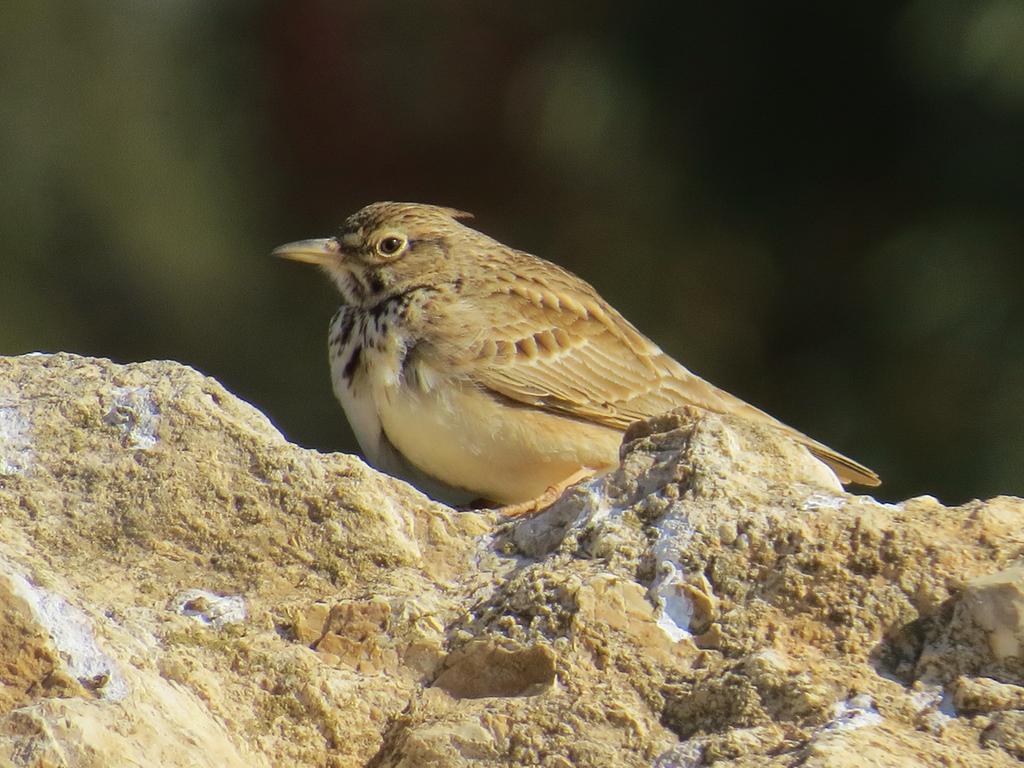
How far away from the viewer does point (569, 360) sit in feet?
22.5

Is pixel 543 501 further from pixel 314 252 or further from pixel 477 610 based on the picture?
pixel 314 252

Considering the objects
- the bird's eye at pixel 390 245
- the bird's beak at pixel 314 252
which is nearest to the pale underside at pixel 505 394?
the bird's eye at pixel 390 245

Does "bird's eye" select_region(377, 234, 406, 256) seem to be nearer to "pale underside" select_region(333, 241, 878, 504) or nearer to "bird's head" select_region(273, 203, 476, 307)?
"bird's head" select_region(273, 203, 476, 307)

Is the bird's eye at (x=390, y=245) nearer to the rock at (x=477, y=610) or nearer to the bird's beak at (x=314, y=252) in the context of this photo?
the bird's beak at (x=314, y=252)

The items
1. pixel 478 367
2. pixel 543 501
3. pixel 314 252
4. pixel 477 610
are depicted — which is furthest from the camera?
pixel 314 252

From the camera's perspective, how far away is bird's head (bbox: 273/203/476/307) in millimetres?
6855

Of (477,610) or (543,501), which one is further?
(543,501)

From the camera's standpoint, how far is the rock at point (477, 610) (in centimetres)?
320

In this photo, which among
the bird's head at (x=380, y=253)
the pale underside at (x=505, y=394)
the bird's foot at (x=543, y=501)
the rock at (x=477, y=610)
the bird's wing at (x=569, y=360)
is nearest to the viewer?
the rock at (x=477, y=610)

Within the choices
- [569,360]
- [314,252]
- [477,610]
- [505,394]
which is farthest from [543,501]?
[314,252]

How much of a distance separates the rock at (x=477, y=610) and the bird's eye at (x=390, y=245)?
8.91ft

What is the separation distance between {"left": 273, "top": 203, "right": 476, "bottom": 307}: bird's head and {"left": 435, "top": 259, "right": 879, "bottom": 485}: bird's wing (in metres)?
0.23

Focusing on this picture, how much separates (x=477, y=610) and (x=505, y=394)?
8.61ft

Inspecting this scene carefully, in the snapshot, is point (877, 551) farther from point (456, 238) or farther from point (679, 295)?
point (679, 295)
